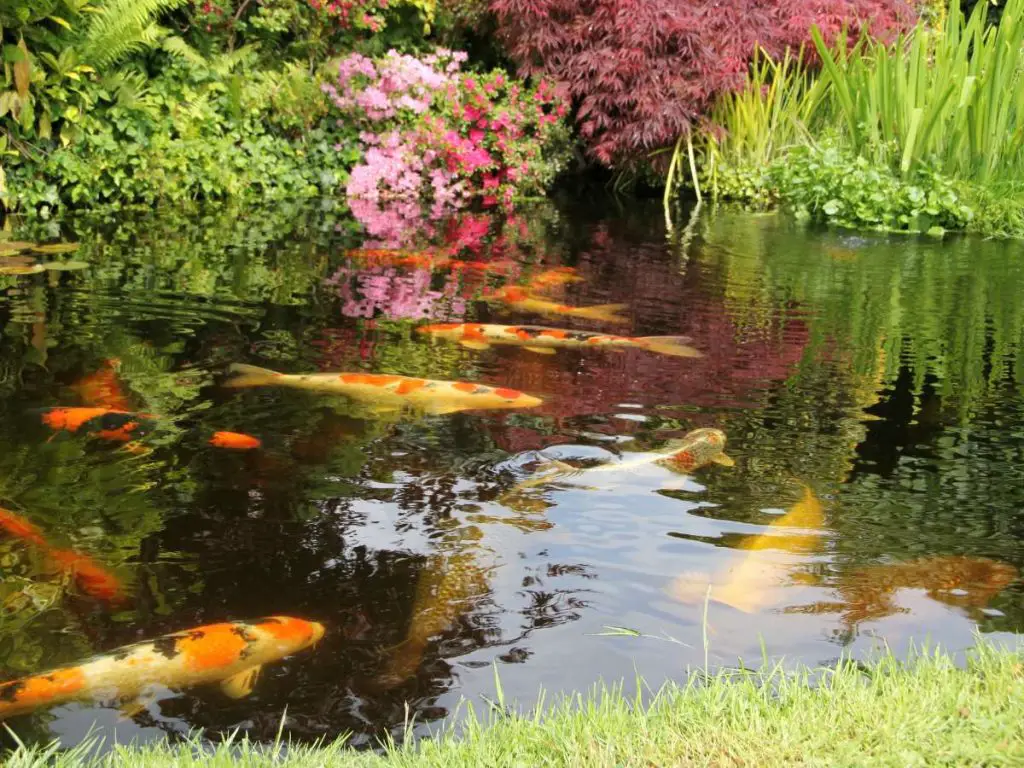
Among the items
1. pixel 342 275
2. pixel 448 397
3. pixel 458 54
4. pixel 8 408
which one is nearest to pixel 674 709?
pixel 448 397

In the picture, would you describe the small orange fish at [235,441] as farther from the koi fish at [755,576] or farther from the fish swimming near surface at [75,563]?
the koi fish at [755,576]

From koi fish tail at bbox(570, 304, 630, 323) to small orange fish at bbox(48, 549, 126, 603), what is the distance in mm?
3796

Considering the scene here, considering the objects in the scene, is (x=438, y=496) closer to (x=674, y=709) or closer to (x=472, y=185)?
(x=674, y=709)

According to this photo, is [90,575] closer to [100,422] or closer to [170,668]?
[170,668]

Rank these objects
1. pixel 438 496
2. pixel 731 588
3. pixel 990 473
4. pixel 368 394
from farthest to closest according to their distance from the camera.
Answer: pixel 368 394
pixel 990 473
pixel 438 496
pixel 731 588

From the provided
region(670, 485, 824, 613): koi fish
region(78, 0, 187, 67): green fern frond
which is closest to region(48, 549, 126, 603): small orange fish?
region(670, 485, 824, 613): koi fish

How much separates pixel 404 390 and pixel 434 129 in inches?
302

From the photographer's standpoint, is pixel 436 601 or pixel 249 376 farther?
pixel 249 376

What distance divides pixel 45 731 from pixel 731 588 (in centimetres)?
177

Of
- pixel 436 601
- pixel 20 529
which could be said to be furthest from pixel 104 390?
pixel 436 601

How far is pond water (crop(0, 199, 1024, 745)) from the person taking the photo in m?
2.76

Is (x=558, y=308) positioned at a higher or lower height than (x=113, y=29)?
lower

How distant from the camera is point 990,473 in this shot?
3.99 metres

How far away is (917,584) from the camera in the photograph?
10.2 feet
